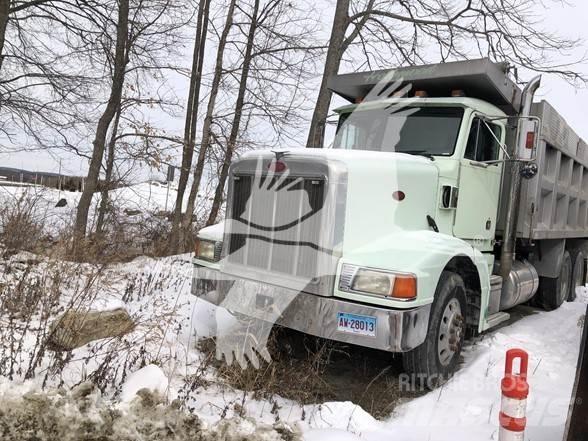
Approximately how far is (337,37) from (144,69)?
421 cm

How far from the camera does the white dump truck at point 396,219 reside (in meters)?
3.77

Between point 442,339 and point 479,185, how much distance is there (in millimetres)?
1888

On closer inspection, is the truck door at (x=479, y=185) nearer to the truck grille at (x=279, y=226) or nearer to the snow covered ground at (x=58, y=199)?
the truck grille at (x=279, y=226)

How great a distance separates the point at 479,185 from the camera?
211 inches

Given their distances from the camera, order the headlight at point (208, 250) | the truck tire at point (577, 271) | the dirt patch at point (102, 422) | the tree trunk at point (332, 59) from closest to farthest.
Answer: the dirt patch at point (102, 422)
the headlight at point (208, 250)
the truck tire at point (577, 271)
the tree trunk at point (332, 59)

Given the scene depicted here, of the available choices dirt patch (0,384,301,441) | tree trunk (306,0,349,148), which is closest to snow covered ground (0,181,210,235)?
tree trunk (306,0,349,148)

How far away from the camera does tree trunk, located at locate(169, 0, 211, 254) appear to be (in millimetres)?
11414

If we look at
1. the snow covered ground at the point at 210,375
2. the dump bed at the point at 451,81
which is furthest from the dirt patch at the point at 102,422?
the dump bed at the point at 451,81

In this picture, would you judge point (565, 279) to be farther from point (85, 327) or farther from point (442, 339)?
point (85, 327)

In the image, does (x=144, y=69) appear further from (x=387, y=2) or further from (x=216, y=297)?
(x=216, y=297)

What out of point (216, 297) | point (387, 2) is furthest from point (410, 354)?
point (387, 2)

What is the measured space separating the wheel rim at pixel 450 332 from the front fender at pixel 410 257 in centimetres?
47

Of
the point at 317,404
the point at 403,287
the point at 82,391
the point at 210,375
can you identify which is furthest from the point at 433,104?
the point at 82,391

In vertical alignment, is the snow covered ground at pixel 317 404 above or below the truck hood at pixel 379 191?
below
